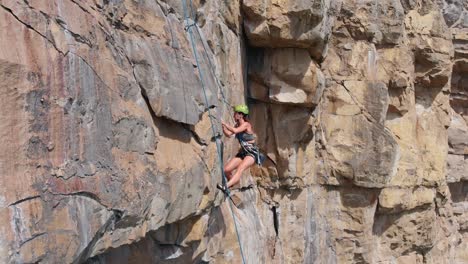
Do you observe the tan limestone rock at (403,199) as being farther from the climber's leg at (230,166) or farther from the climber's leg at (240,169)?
the climber's leg at (230,166)

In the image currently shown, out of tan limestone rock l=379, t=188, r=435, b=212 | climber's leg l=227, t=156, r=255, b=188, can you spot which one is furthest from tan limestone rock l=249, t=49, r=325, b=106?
tan limestone rock l=379, t=188, r=435, b=212

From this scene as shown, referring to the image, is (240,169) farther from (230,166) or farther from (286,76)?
(286,76)

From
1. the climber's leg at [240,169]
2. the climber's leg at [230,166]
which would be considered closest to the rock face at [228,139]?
the climber's leg at [230,166]

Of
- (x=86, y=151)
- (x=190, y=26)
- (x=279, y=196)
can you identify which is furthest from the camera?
(x=279, y=196)

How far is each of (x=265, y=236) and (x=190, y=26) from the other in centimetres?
538

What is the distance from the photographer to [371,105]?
13.3 metres

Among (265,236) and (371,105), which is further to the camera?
(371,105)

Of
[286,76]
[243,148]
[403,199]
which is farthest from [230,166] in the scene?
[403,199]

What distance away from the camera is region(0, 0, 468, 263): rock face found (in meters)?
4.19

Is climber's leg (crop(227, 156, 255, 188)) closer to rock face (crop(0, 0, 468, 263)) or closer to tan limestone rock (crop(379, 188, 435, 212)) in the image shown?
rock face (crop(0, 0, 468, 263))

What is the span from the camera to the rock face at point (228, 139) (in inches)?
165

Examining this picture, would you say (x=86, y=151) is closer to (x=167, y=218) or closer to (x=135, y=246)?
(x=167, y=218)

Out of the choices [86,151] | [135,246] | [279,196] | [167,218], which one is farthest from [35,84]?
[279,196]

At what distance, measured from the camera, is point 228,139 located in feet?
29.8
